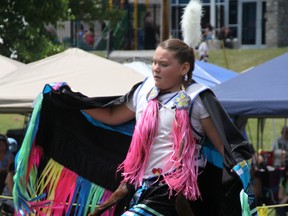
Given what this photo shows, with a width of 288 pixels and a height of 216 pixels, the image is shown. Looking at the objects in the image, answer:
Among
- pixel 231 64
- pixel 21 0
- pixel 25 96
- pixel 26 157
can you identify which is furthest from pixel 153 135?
pixel 231 64

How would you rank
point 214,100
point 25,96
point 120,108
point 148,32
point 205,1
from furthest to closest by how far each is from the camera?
point 205,1 → point 148,32 → point 25,96 → point 120,108 → point 214,100

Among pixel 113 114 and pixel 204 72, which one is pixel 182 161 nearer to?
pixel 113 114

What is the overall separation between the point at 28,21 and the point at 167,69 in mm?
7345

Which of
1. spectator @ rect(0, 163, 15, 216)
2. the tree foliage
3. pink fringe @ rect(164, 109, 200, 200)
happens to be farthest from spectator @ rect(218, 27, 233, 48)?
pink fringe @ rect(164, 109, 200, 200)

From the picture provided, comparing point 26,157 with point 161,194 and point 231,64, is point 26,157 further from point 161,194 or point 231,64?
point 231,64

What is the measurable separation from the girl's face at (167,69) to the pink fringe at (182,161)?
0.56 feet

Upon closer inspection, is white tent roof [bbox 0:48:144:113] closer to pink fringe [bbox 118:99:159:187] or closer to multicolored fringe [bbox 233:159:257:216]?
pink fringe [bbox 118:99:159:187]

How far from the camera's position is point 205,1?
35938mm

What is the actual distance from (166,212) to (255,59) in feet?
80.5

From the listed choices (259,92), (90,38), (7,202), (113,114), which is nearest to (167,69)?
(113,114)

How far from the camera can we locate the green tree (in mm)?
11445

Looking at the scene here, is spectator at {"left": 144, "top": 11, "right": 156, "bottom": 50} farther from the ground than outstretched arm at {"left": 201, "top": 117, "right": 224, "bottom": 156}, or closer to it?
closer to it

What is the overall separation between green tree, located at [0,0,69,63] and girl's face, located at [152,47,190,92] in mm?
7012

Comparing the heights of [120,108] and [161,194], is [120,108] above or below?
above
